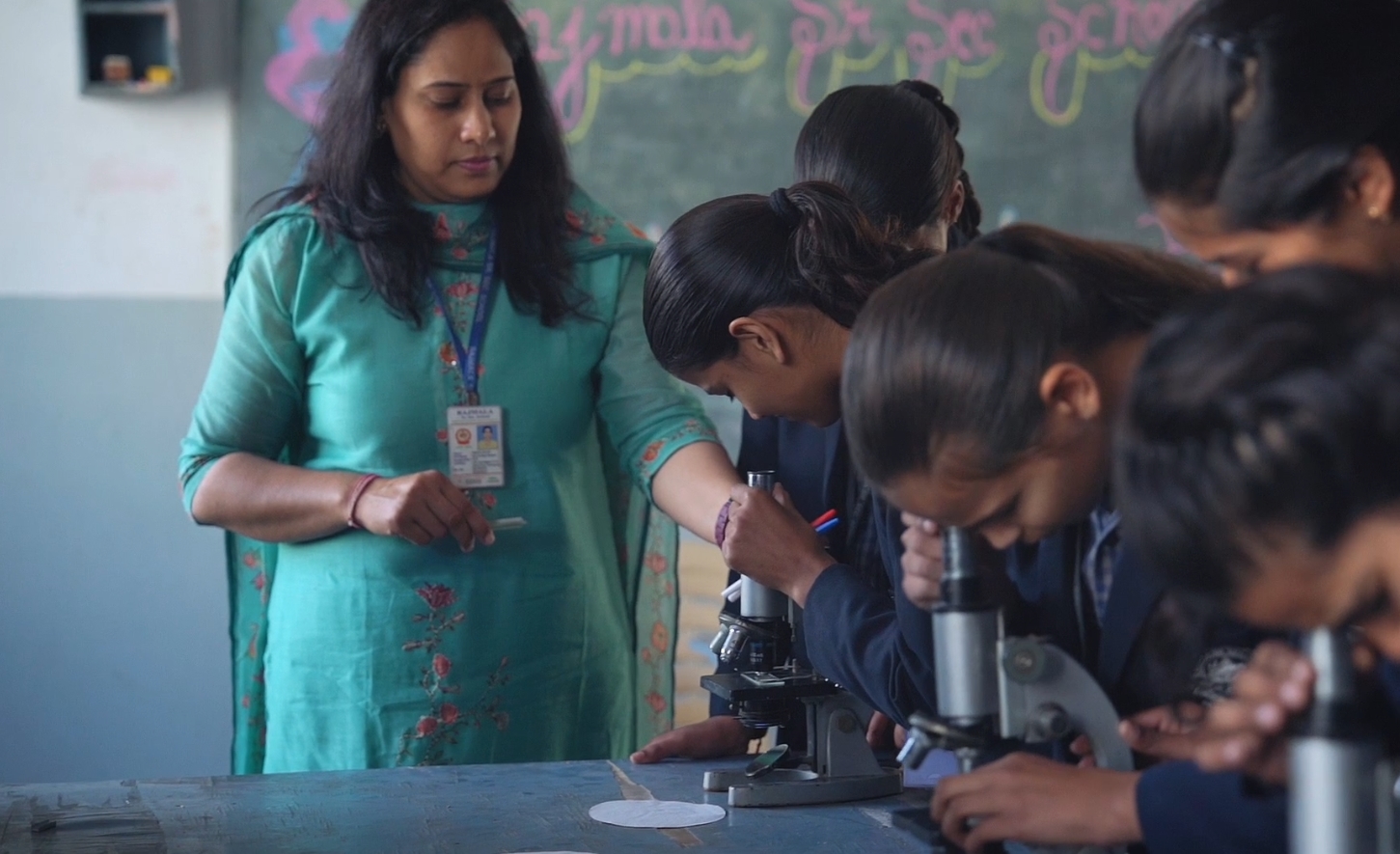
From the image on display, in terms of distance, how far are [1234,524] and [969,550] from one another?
0.39m

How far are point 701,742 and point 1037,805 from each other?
814mm

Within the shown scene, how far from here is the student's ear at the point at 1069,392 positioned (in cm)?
118

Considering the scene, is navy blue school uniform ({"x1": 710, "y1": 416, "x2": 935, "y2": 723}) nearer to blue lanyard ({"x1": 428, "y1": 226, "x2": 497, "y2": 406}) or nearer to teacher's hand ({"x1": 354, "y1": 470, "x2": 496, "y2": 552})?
teacher's hand ({"x1": 354, "y1": 470, "x2": 496, "y2": 552})

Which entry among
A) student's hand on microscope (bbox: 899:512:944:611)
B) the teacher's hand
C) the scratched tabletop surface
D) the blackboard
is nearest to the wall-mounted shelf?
the blackboard

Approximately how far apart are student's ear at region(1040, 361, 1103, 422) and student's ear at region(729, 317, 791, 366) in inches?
23.3

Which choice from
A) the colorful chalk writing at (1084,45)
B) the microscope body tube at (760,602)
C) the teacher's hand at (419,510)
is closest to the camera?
the microscope body tube at (760,602)

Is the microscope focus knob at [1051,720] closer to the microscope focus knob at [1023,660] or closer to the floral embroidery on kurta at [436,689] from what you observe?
the microscope focus knob at [1023,660]

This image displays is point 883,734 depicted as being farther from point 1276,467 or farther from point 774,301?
point 1276,467

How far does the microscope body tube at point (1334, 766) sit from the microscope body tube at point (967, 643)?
14.1 inches

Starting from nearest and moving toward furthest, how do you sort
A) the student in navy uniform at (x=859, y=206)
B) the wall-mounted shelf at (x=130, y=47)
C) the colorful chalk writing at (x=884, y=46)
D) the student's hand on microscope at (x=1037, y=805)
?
the student's hand on microscope at (x=1037, y=805)
the student in navy uniform at (x=859, y=206)
the wall-mounted shelf at (x=130, y=47)
the colorful chalk writing at (x=884, y=46)

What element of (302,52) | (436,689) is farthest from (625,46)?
(436,689)

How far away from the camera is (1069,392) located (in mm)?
1193

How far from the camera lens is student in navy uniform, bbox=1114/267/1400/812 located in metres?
0.84

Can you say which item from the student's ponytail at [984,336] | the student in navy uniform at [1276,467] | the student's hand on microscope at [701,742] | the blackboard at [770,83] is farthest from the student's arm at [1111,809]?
the blackboard at [770,83]
